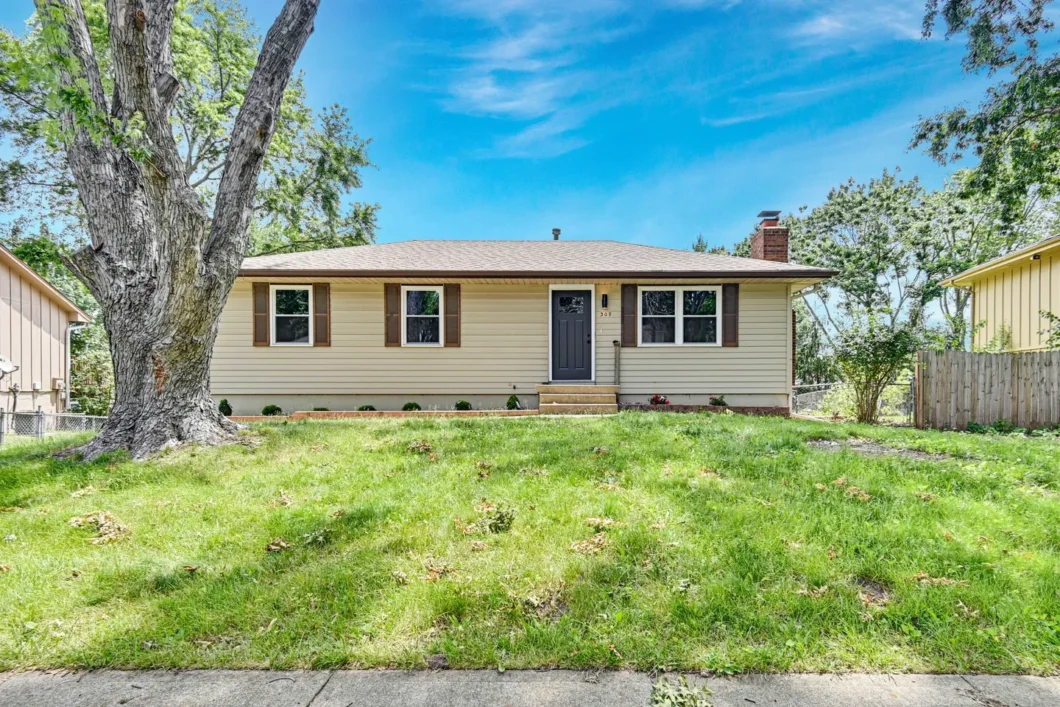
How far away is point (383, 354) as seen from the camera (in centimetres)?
1080

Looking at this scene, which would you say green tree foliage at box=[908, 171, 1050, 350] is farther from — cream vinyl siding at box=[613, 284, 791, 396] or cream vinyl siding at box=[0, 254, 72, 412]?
cream vinyl siding at box=[0, 254, 72, 412]

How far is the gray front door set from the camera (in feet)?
36.1

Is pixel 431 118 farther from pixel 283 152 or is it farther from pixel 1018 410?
pixel 1018 410

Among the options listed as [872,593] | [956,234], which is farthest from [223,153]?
[956,234]

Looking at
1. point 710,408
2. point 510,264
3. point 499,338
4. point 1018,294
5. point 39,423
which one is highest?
point 510,264

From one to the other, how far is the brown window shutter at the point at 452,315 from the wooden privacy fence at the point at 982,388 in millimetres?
9029

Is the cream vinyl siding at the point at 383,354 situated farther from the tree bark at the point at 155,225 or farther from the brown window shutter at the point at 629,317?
the tree bark at the point at 155,225

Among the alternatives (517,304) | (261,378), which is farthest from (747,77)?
(261,378)

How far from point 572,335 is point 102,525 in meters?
8.72

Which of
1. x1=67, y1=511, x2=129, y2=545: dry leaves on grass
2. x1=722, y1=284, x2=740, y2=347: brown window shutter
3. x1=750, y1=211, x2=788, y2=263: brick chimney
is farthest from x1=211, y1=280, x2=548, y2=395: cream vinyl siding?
x1=67, y1=511, x2=129, y2=545: dry leaves on grass

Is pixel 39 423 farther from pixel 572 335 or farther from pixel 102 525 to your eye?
pixel 572 335

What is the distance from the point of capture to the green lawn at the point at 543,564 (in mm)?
2146

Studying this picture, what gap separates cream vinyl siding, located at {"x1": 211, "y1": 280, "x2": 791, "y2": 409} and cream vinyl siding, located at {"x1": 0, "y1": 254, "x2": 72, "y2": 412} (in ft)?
22.5

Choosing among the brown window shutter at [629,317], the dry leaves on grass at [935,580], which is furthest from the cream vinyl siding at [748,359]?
the dry leaves on grass at [935,580]
